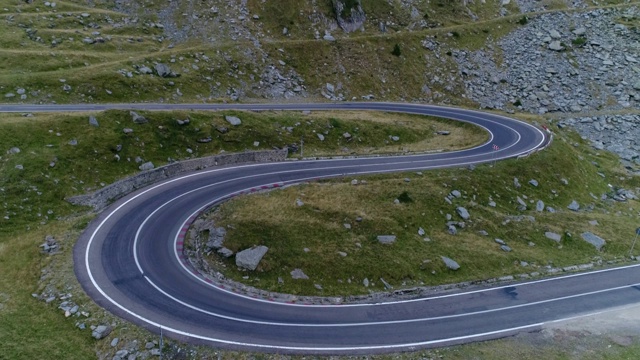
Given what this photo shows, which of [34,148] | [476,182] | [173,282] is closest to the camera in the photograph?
[173,282]

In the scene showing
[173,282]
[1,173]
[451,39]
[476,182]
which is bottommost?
[173,282]

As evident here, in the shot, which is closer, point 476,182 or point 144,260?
point 144,260

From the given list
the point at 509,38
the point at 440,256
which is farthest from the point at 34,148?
the point at 509,38

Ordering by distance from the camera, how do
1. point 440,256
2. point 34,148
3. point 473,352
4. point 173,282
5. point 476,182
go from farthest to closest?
1. point 476,182
2. point 34,148
3. point 440,256
4. point 173,282
5. point 473,352

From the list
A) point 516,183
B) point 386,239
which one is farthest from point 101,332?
point 516,183

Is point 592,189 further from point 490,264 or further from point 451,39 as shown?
point 451,39

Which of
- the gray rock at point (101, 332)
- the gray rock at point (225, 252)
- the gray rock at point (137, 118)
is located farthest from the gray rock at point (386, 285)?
the gray rock at point (137, 118)

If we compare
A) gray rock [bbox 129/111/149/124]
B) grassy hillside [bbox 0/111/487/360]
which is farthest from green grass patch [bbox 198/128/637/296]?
gray rock [bbox 129/111/149/124]

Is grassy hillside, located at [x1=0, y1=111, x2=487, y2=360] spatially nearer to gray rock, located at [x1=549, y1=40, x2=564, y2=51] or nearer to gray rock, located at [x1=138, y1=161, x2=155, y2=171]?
gray rock, located at [x1=138, y1=161, x2=155, y2=171]
